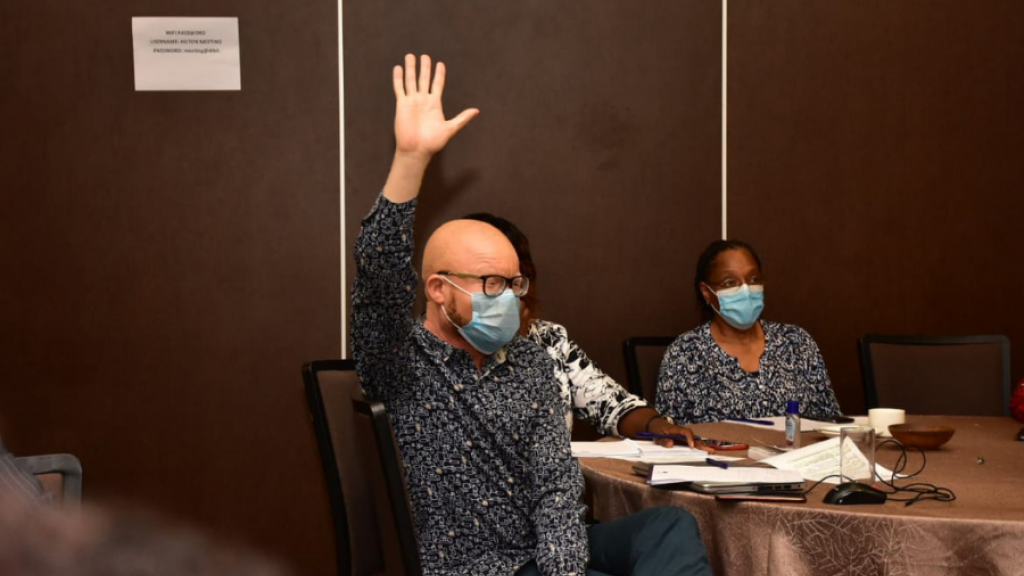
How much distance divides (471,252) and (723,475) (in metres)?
0.70

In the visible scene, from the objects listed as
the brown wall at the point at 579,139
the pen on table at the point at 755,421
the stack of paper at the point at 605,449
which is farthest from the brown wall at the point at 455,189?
the stack of paper at the point at 605,449

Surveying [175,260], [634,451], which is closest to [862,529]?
[634,451]

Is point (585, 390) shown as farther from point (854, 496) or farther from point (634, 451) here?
point (854, 496)

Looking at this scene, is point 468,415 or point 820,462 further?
point 820,462

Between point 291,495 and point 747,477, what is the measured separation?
214 cm

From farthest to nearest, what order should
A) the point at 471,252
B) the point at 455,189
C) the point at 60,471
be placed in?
the point at 455,189, the point at 471,252, the point at 60,471

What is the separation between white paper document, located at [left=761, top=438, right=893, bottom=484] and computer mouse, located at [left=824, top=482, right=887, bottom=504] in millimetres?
200

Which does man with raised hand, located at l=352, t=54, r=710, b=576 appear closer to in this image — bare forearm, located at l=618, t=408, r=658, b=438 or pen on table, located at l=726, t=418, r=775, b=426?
bare forearm, located at l=618, t=408, r=658, b=438

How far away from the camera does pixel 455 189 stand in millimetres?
3705

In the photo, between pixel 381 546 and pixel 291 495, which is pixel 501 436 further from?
pixel 291 495

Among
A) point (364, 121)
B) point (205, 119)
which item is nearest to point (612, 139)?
point (364, 121)

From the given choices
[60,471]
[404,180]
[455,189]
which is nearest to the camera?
[60,471]

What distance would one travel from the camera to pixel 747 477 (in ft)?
6.33

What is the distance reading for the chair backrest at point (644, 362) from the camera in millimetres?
3424
